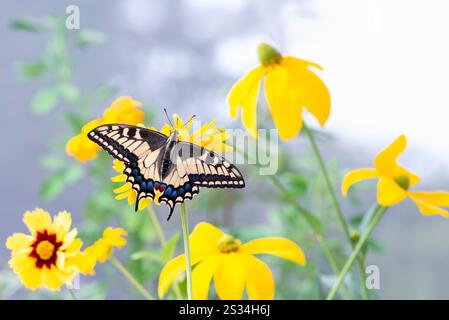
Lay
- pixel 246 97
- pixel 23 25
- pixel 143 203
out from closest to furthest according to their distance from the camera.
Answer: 1. pixel 143 203
2. pixel 246 97
3. pixel 23 25

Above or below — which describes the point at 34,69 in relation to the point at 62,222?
above

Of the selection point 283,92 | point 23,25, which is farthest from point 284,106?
point 23,25

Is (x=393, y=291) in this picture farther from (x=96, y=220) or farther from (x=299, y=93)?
(x=299, y=93)

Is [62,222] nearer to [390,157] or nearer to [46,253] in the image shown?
[46,253]

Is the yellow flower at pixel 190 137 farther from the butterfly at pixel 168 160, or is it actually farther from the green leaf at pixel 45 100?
the green leaf at pixel 45 100
